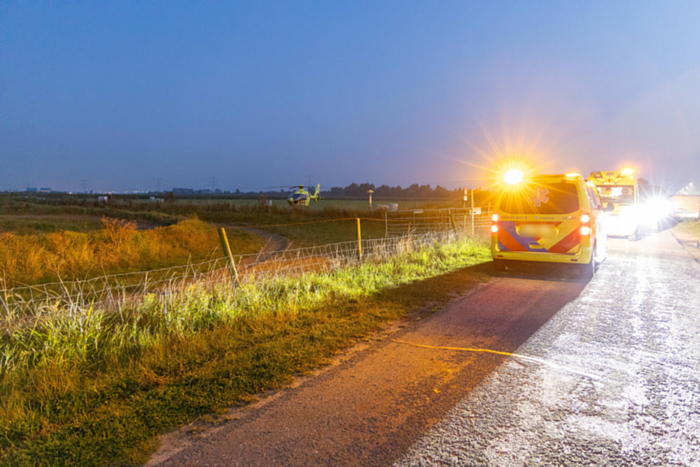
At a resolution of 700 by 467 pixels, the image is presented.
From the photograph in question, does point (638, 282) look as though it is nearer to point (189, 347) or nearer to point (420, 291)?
point (420, 291)

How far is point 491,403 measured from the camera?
3318 mm

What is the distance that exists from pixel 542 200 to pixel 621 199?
13.4m

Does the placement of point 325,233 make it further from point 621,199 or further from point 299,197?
point 299,197

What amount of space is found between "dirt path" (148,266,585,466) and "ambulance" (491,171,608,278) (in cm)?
359

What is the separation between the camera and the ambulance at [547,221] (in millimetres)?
8188

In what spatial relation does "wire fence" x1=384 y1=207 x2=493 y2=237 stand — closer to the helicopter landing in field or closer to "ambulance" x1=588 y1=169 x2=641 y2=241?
"ambulance" x1=588 y1=169 x2=641 y2=241

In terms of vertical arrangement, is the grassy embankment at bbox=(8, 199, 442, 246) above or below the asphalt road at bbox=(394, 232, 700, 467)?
above

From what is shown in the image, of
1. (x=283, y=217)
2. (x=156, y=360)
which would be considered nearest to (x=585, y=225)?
(x=156, y=360)

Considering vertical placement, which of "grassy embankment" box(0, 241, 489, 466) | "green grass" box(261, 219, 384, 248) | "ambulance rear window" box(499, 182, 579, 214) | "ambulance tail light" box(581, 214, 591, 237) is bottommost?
"green grass" box(261, 219, 384, 248)

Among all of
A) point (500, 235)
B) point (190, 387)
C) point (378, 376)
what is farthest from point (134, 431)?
point (500, 235)

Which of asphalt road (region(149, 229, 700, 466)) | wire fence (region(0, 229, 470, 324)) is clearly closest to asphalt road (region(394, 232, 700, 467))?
asphalt road (region(149, 229, 700, 466))

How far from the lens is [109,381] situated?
358 cm

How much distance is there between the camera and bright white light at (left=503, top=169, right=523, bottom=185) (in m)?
8.77

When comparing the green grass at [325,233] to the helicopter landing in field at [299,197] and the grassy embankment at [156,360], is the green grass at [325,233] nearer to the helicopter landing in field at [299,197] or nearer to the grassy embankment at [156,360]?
the grassy embankment at [156,360]
